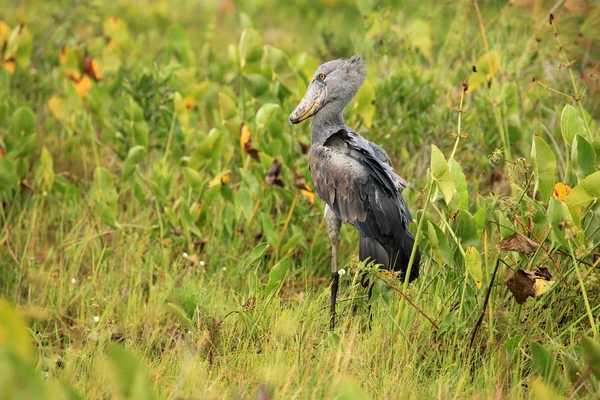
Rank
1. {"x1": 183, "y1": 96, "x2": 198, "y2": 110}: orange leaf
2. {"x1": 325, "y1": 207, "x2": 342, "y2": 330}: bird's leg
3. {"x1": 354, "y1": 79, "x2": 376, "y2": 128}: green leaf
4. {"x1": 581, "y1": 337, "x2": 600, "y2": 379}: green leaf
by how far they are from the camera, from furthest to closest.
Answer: {"x1": 183, "y1": 96, "x2": 198, "y2": 110}: orange leaf, {"x1": 354, "y1": 79, "x2": 376, "y2": 128}: green leaf, {"x1": 325, "y1": 207, "x2": 342, "y2": 330}: bird's leg, {"x1": 581, "y1": 337, "x2": 600, "y2": 379}: green leaf

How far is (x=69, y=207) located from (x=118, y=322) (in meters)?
0.93

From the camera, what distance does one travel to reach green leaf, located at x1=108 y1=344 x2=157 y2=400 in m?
1.76

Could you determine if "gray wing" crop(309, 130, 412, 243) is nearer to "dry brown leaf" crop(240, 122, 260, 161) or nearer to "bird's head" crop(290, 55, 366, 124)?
"bird's head" crop(290, 55, 366, 124)

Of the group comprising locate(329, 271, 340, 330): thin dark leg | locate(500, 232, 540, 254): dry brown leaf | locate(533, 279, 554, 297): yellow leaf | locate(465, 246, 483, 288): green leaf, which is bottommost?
locate(329, 271, 340, 330): thin dark leg

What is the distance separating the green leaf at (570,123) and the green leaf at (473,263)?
0.57 meters

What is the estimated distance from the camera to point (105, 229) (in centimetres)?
383

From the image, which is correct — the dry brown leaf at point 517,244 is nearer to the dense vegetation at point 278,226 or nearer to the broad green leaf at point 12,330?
the dense vegetation at point 278,226

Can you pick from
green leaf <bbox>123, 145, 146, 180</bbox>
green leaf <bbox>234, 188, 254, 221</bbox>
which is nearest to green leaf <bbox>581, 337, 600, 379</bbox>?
green leaf <bbox>234, 188, 254, 221</bbox>

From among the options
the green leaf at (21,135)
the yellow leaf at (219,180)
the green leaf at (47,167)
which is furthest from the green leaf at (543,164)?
the green leaf at (21,135)

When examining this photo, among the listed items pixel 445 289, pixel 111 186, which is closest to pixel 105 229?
pixel 111 186

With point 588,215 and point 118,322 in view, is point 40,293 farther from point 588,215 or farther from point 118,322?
point 588,215

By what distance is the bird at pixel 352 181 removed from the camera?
3.04 meters

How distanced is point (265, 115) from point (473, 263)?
5.02ft

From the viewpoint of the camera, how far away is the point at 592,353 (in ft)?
6.80
